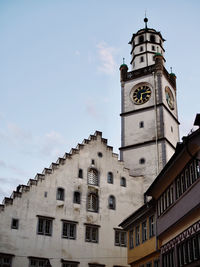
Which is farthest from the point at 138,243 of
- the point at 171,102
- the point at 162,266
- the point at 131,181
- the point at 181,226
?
the point at 171,102

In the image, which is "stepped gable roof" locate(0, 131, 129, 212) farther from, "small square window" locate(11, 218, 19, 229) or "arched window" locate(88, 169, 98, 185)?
"arched window" locate(88, 169, 98, 185)

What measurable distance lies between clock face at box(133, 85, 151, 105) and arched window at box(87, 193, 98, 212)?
1546 cm

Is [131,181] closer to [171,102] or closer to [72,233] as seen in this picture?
[72,233]

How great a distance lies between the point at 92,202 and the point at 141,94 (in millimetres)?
17376

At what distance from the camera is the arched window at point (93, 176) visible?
152ft

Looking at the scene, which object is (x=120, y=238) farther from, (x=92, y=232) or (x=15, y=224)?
(x=15, y=224)

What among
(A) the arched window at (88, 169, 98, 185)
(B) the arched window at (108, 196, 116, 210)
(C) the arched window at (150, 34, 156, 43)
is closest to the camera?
(B) the arched window at (108, 196, 116, 210)

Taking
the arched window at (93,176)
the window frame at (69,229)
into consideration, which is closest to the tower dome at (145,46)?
the arched window at (93,176)

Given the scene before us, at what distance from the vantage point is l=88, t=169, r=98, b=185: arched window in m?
46.3

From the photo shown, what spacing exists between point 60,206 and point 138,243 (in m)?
12.4

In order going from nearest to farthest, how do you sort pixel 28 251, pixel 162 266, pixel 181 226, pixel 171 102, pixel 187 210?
1. pixel 187 210
2. pixel 181 226
3. pixel 162 266
4. pixel 28 251
5. pixel 171 102

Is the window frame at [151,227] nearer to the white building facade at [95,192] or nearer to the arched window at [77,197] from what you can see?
the white building facade at [95,192]

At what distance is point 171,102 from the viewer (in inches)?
2218

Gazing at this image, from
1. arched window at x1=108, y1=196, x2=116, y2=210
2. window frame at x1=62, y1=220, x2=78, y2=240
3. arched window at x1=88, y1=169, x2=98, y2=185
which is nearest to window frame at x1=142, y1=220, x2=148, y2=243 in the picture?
window frame at x1=62, y1=220, x2=78, y2=240
